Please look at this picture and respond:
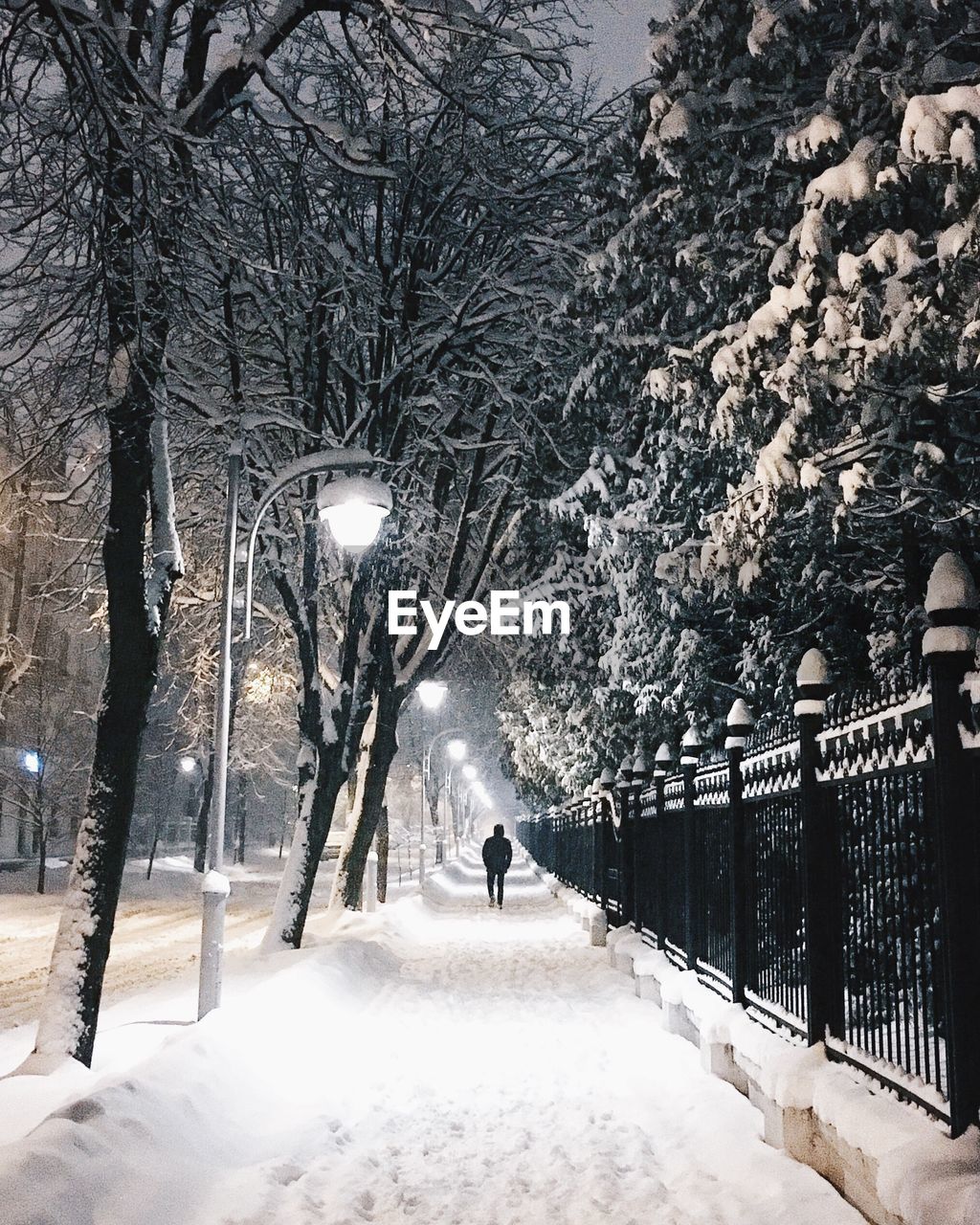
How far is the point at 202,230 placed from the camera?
24.9 feet

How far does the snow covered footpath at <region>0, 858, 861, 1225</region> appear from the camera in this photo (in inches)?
201

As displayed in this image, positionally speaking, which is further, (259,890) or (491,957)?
(259,890)

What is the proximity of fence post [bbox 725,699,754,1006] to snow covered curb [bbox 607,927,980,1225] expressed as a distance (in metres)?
0.28

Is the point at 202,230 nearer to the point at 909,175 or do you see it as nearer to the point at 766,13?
the point at 766,13

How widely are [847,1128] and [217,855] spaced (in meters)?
5.50

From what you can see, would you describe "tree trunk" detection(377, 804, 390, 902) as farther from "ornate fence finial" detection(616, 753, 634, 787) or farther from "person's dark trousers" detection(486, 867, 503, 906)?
"ornate fence finial" detection(616, 753, 634, 787)

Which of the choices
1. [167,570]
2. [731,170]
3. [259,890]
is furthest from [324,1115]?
[259,890]

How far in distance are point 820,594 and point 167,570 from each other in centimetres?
696

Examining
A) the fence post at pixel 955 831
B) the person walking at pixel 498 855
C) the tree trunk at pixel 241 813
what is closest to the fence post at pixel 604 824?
the person walking at pixel 498 855

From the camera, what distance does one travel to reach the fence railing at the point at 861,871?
4500 mm

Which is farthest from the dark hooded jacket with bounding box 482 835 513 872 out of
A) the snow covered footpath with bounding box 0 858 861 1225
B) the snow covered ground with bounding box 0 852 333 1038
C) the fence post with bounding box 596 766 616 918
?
the snow covered footpath with bounding box 0 858 861 1225

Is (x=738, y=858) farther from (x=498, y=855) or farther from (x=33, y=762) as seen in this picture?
(x=33, y=762)

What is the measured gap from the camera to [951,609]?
15.6 feet

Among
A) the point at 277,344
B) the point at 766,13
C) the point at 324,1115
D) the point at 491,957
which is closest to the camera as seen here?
the point at 324,1115
